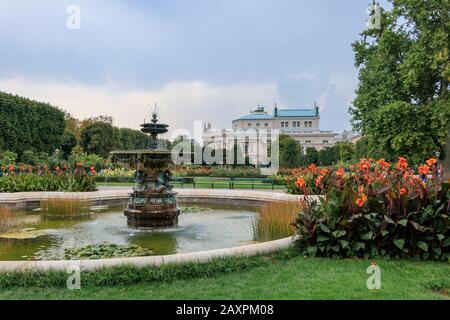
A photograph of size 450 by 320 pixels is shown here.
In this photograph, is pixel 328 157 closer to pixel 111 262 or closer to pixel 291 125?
pixel 291 125

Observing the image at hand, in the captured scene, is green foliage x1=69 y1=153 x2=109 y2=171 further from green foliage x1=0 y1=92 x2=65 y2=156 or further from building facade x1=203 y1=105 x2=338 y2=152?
building facade x1=203 y1=105 x2=338 y2=152

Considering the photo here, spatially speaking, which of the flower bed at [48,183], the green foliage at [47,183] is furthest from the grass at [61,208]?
the green foliage at [47,183]

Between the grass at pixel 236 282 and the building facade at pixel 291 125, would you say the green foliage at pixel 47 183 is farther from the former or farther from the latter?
the building facade at pixel 291 125

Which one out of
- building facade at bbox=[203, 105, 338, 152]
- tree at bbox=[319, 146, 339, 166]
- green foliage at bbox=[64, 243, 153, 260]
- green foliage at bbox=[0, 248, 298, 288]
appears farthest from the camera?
building facade at bbox=[203, 105, 338, 152]

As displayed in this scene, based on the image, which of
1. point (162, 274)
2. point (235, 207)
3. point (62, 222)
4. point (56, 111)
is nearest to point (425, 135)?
point (235, 207)

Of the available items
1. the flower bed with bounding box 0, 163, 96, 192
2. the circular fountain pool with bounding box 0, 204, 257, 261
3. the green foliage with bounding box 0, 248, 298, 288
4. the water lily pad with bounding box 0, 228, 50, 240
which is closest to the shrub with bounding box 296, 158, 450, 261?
the green foliage with bounding box 0, 248, 298, 288

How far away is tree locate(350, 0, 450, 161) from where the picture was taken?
19188mm

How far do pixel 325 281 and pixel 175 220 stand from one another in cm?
530

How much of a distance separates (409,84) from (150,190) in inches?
629

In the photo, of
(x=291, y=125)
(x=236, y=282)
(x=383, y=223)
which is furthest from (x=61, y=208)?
(x=291, y=125)

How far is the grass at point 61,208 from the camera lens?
10.2 m

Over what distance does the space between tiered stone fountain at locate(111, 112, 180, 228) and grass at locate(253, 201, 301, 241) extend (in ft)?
8.18

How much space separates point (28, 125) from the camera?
116 ft

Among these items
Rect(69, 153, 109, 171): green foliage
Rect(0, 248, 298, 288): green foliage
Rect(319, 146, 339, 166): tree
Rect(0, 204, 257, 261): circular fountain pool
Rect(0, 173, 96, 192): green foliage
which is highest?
Rect(319, 146, 339, 166): tree
